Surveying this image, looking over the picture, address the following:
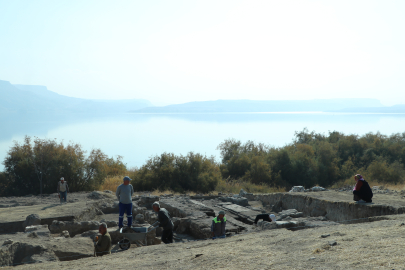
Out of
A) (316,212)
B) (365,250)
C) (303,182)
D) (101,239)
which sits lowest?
(303,182)

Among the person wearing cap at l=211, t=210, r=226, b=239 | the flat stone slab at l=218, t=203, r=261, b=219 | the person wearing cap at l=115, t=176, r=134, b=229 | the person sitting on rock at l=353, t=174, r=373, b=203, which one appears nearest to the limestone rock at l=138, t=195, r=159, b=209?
the flat stone slab at l=218, t=203, r=261, b=219

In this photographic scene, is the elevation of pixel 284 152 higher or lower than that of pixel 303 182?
higher

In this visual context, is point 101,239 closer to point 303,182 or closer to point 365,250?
point 365,250

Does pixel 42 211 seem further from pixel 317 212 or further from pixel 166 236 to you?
pixel 317 212

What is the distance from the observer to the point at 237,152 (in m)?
36.4

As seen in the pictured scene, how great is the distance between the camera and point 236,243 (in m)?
8.09

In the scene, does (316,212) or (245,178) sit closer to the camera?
(316,212)

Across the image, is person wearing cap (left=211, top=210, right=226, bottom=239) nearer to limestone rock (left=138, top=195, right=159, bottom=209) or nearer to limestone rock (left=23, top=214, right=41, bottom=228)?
limestone rock (left=23, top=214, right=41, bottom=228)

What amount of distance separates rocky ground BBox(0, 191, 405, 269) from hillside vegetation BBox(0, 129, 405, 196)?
8777 millimetres

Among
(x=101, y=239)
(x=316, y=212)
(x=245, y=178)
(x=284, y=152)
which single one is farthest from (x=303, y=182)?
(x=101, y=239)

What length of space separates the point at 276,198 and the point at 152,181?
35.6 feet

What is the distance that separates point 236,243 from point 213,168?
19728mm

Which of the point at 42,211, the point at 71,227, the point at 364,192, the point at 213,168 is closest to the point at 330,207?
the point at 364,192

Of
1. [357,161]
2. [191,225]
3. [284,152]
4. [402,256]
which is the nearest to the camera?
[402,256]
